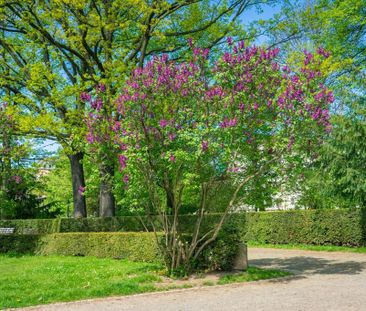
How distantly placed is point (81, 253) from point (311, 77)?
10.6 m

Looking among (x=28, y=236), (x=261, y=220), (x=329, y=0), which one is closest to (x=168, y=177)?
(x=28, y=236)

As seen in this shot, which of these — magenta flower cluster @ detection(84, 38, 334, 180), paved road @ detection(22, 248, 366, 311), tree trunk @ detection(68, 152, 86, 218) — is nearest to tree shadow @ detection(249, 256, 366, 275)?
paved road @ detection(22, 248, 366, 311)

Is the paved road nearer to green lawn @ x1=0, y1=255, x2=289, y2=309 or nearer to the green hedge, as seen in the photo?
green lawn @ x1=0, y1=255, x2=289, y2=309

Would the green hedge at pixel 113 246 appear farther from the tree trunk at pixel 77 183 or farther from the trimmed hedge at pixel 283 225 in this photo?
the tree trunk at pixel 77 183

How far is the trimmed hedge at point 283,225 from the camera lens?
61.1 ft

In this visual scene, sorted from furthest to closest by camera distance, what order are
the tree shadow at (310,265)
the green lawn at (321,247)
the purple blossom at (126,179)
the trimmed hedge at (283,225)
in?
the trimmed hedge at (283,225) → the green lawn at (321,247) → the tree shadow at (310,265) → the purple blossom at (126,179)

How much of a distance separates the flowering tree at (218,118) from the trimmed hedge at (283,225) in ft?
25.0

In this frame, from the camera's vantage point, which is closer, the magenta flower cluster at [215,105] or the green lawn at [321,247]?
the magenta flower cluster at [215,105]

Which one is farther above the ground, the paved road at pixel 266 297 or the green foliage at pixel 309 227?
the green foliage at pixel 309 227

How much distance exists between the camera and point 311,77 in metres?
10.8

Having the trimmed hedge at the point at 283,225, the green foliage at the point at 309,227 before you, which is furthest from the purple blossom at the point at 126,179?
the green foliage at the point at 309,227

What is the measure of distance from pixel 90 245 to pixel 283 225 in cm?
884

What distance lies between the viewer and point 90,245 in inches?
672

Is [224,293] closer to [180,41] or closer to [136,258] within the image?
[136,258]
